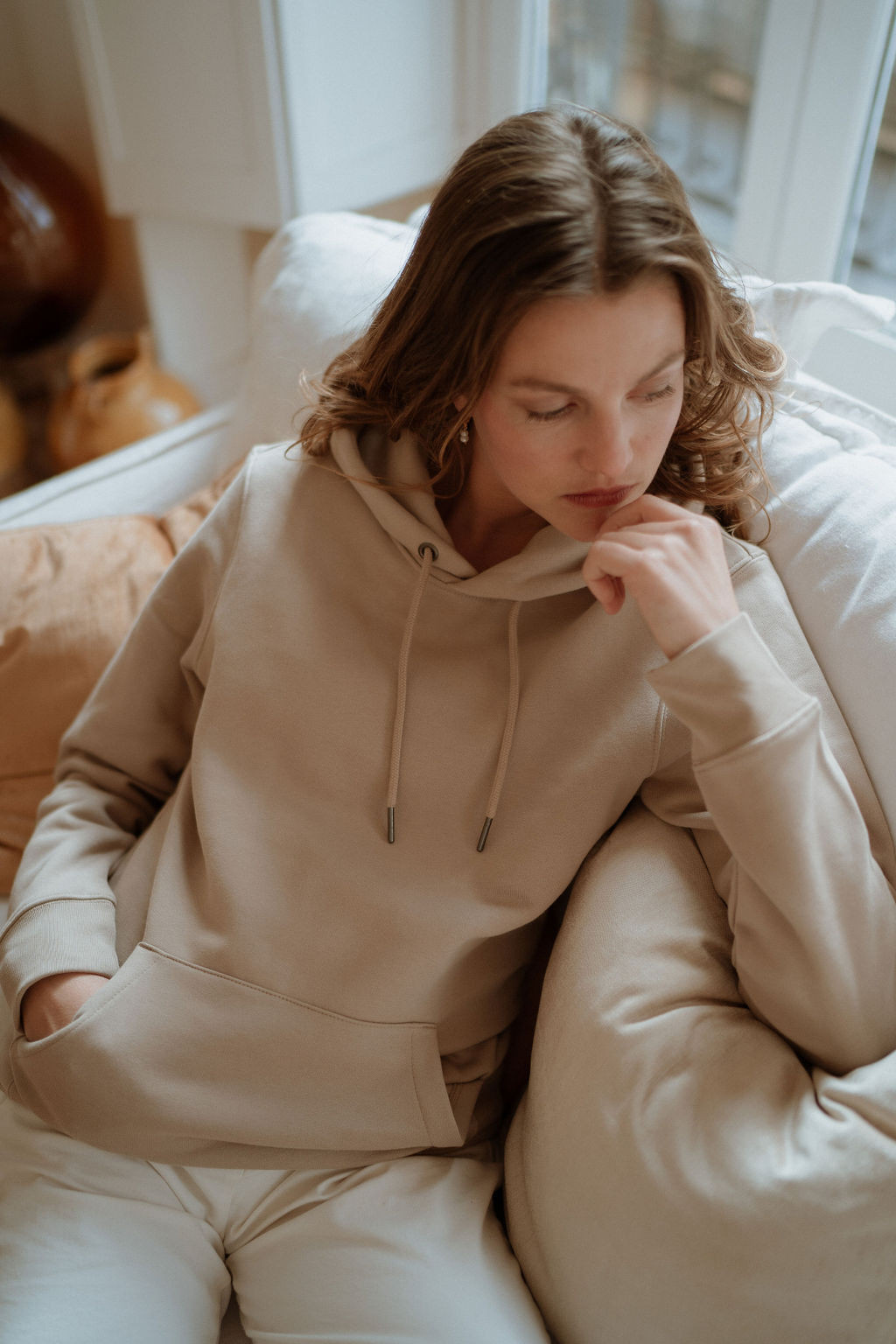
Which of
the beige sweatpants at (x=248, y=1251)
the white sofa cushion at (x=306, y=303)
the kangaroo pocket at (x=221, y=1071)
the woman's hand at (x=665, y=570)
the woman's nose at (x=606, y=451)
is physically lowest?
the beige sweatpants at (x=248, y=1251)

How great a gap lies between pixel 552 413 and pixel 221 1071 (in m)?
0.64

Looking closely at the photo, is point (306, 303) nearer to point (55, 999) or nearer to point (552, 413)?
point (552, 413)

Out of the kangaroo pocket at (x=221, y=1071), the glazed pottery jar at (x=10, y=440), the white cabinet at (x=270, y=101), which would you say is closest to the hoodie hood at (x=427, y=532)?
the kangaroo pocket at (x=221, y=1071)

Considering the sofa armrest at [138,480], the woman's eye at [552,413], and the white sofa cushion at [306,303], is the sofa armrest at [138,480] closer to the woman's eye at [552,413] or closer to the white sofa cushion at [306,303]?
the white sofa cushion at [306,303]

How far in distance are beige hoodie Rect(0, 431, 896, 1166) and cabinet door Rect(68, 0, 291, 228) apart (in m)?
1.00

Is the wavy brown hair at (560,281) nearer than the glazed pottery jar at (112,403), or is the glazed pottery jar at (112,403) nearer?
the wavy brown hair at (560,281)

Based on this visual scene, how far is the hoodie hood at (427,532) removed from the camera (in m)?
0.91

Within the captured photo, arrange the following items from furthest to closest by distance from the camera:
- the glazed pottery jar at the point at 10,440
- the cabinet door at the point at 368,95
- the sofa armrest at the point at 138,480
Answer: the glazed pottery jar at the point at 10,440 → the cabinet door at the point at 368,95 → the sofa armrest at the point at 138,480

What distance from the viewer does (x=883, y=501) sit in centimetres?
89

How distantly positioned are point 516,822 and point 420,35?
5.11 feet

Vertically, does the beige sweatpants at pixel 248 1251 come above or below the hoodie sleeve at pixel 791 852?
below

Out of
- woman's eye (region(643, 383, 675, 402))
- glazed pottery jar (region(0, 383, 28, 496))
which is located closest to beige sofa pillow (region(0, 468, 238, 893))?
woman's eye (region(643, 383, 675, 402))

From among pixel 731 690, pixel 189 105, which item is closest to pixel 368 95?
pixel 189 105

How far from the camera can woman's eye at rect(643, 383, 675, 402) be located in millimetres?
792
